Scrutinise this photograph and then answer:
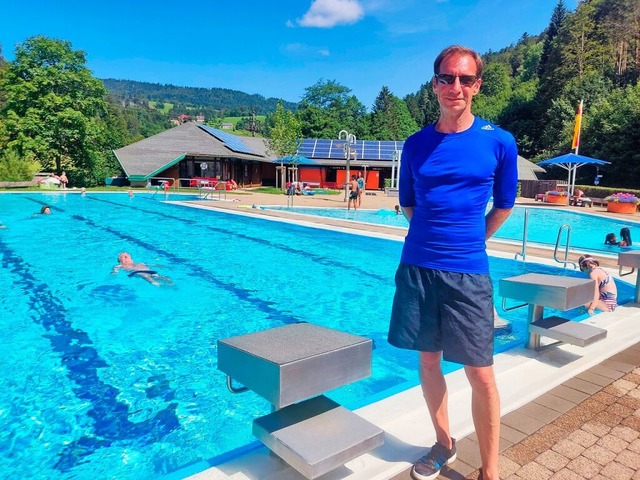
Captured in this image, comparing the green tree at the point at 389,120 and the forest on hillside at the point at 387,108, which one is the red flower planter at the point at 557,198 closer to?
the forest on hillside at the point at 387,108

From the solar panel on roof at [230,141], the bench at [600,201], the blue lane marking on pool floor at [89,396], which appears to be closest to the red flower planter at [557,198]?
the bench at [600,201]

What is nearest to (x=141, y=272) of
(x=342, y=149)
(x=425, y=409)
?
(x=425, y=409)

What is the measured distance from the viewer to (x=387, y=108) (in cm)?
6506

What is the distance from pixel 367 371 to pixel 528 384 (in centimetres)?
157

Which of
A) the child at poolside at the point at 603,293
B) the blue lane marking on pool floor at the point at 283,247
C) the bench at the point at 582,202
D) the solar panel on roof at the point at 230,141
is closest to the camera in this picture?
the child at poolside at the point at 603,293

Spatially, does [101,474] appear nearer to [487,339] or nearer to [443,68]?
[487,339]

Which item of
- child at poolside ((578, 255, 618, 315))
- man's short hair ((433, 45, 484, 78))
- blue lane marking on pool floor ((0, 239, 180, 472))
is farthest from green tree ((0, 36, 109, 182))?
man's short hair ((433, 45, 484, 78))

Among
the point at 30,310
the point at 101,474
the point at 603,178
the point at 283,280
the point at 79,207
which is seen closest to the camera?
the point at 101,474

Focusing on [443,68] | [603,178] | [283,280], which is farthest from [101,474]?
[603,178]

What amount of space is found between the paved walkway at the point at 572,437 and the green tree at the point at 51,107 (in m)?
32.8

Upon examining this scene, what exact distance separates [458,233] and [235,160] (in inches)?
A: 1302

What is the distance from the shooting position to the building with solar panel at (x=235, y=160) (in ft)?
99.8

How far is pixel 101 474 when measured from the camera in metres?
2.96

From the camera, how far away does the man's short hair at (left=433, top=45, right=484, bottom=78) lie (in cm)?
187
